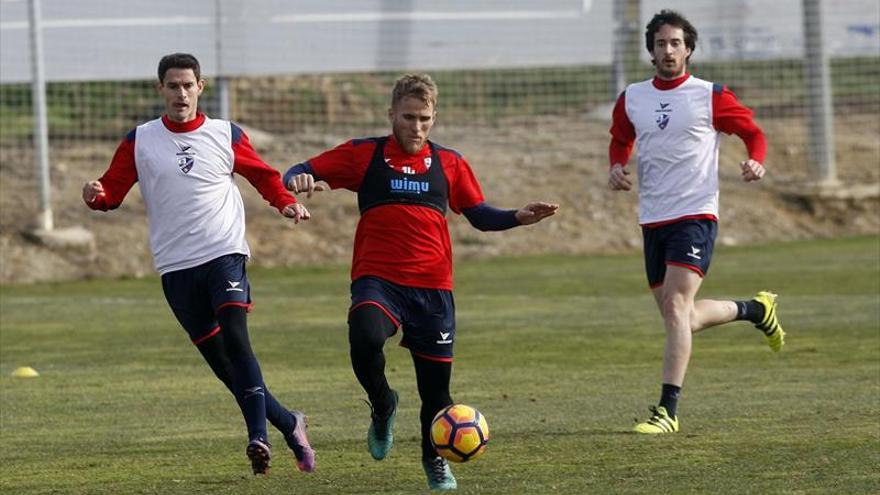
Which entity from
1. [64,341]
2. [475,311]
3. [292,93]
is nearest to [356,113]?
[292,93]

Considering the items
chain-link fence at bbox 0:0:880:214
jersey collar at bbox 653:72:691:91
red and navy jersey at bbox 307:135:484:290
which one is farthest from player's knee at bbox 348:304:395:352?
chain-link fence at bbox 0:0:880:214

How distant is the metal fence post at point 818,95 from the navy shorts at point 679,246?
15180mm

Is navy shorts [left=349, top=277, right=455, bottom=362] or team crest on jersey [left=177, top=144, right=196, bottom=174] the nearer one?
navy shorts [left=349, top=277, right=455, bottom=362]

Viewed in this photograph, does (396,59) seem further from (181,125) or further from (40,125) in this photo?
(181,125)

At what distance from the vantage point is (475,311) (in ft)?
53.7

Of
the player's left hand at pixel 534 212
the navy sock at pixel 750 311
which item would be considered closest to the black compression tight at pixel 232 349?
the player's left hand at pixel 534 212

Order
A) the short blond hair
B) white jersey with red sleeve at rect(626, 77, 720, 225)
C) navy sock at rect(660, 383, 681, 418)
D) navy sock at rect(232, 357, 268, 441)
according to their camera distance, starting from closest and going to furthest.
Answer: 1. the short blond hair
2. navy sock at rect(232, 357, 268, 441)
3. navy sock at rect(660, 383, 681, 418)
4. white jersey with red sleeve at rect(626, 77, 720, 225)

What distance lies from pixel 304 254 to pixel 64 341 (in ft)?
24.4

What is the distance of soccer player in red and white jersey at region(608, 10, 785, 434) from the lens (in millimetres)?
9492

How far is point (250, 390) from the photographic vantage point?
319 inches

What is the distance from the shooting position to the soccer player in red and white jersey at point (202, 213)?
8.13m

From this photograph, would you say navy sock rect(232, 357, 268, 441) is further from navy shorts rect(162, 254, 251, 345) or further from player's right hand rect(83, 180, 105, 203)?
player's right hand rect(83, 180, 105, 203)

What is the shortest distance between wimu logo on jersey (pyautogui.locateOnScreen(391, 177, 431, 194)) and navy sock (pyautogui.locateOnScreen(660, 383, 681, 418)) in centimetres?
217

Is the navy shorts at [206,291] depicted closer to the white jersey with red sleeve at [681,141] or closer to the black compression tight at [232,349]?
the black compression tight at [232,349]
